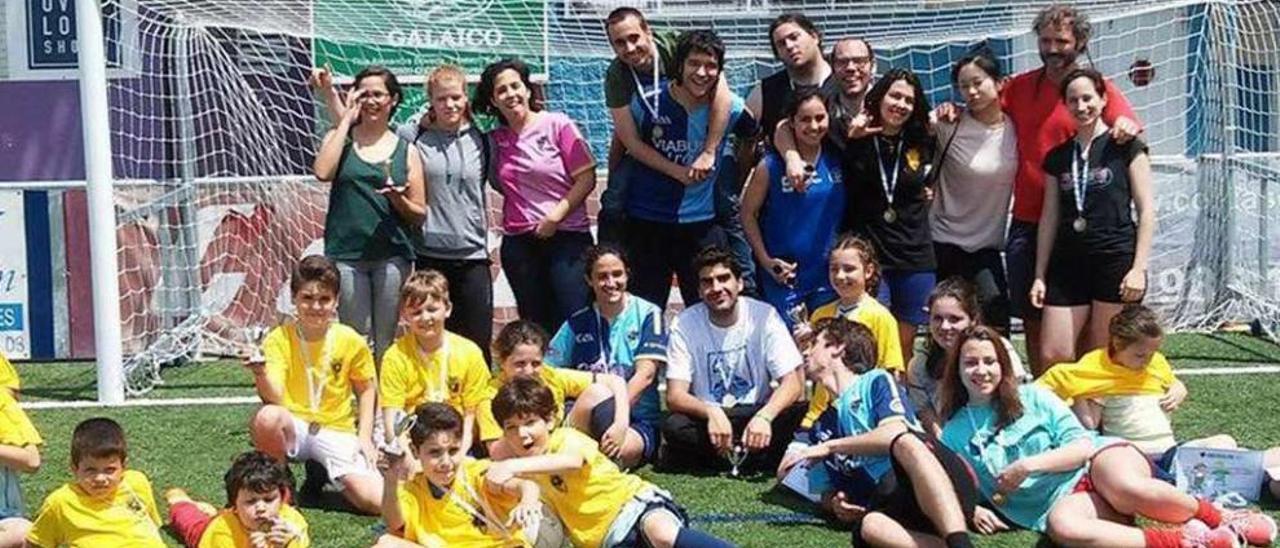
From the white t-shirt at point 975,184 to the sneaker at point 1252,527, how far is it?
168 centimetres

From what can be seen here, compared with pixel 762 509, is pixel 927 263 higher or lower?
higher

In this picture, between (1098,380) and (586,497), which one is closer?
(586,497)

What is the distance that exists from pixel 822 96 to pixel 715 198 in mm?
574

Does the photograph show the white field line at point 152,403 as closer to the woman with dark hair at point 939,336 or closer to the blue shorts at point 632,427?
the blue shorts at point 632,427

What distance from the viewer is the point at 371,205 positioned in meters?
6.18

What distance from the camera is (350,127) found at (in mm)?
6215

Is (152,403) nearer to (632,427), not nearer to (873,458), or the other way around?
(632,427)

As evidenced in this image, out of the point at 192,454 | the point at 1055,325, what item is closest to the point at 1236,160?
the point at 1055,325

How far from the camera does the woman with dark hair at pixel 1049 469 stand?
472cm

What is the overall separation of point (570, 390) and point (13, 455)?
177cm

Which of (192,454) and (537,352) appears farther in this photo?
(192,454)

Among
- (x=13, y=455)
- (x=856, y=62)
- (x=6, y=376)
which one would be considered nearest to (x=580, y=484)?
(x=13, y=455)

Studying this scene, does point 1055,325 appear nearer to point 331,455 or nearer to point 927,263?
point 927,263

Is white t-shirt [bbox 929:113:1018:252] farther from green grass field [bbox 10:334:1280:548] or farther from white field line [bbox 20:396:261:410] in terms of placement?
white field line [bbox 20:396:261:410]
